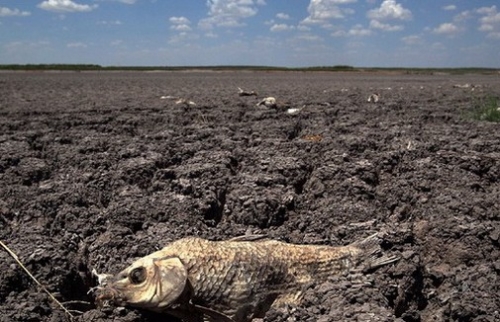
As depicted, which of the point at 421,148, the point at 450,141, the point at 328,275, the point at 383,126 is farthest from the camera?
the point at 383,126

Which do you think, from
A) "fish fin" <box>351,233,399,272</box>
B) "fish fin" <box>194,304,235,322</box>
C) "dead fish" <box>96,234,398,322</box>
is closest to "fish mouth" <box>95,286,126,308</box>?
"dead fish" <box>96,234,398,322</box>

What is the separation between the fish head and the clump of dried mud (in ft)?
0.65

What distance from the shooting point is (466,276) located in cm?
289

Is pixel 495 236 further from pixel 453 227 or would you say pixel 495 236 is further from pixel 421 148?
pixel 421 148

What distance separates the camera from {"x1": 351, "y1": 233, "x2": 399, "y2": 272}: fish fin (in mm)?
2832

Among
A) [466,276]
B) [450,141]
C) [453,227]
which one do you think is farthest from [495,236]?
[450,141]

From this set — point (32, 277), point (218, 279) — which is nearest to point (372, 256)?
point (218, 279)

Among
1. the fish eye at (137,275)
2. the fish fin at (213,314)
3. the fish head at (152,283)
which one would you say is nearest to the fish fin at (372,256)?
the fish fin at (213,314)

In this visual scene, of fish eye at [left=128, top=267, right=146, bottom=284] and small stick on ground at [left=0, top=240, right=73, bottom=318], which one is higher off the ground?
fish eye at [left=128, top=267, right=146, bottom=284]

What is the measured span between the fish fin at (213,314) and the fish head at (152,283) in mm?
122

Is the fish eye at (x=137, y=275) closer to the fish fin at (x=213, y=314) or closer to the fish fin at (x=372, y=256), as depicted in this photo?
the fish fin at (x=213, y=314)

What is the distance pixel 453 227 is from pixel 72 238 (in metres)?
2.28

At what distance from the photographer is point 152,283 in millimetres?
2430

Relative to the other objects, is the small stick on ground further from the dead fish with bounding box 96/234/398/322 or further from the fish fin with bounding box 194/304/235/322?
the fish fin with bounding box 194/304/235/322
